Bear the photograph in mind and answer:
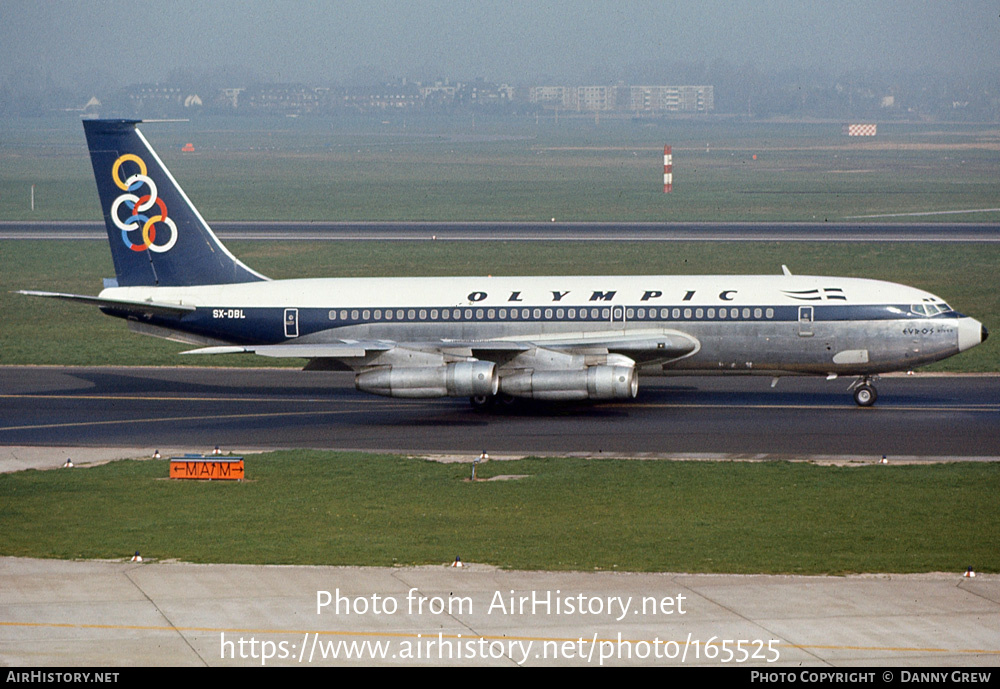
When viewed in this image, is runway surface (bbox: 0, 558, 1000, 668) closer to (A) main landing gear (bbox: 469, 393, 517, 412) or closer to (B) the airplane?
(B) the airplane

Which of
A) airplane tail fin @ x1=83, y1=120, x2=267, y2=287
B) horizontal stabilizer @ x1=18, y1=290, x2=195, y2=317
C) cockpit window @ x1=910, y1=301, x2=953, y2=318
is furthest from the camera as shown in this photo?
airplane tail fin @ x1=83, y1=120, x2=267, y2=287

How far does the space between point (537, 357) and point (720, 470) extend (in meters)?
10.9

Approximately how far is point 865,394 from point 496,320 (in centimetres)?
1303

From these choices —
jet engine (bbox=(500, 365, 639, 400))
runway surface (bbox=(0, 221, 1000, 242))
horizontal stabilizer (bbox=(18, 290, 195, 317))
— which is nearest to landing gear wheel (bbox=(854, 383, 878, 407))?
jet engine (bbox=(500, 365, 639, 400))

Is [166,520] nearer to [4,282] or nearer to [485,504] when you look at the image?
[485,504]

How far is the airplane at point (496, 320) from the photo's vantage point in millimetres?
43750

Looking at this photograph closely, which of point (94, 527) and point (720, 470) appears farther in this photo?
point (720, 470)

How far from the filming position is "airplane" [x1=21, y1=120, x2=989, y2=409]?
144 feet

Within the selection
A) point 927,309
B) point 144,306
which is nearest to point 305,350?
point 144,306

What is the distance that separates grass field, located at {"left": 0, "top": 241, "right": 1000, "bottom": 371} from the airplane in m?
11.2

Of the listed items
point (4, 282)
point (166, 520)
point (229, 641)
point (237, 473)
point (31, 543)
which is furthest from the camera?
point (4, 282)

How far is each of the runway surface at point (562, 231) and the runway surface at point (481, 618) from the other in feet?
233

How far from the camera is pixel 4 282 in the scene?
79.1 metres
